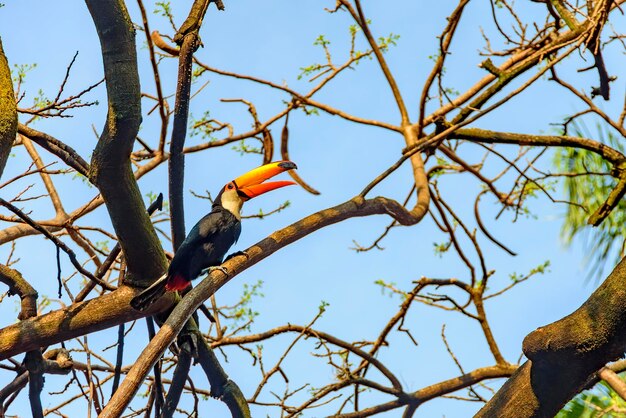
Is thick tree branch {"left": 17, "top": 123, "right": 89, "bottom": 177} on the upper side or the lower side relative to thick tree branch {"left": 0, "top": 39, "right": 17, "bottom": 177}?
upper

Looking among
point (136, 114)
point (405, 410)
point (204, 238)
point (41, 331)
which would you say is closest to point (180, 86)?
point (136, 114)

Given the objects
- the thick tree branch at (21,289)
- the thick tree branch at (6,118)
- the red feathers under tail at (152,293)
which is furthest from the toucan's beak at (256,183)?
the thick tree branch at (6,118)

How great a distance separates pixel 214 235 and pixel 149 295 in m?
0.73

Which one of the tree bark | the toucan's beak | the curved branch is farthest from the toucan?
the tree bark

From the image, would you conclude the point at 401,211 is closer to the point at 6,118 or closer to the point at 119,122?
the point at 119,122

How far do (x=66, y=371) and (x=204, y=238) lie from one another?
94cm

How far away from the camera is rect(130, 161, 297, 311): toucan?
354 centimetres

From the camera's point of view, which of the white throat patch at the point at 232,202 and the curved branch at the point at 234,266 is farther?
the white throat patch at the point at 232,202

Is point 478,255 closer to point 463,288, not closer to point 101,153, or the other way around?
point 463,288

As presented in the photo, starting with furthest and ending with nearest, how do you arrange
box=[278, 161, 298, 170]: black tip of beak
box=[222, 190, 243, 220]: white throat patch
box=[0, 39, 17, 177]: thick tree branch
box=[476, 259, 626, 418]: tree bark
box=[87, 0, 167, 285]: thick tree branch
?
1. box=[222, 190, 243, 220]: white throat patch
2. box=[278, 161, 298, 170]: black tip of beak
3. box=[87, 0, 167, 285]: thick tree branch
4. box=[0, 39, 17, 177]: thick tree branch
5. box=[476, 259, 626, 418]: tree bark

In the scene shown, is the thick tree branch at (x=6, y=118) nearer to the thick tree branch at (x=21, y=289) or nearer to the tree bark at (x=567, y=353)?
the thick tree branch at (x=21, y=289)

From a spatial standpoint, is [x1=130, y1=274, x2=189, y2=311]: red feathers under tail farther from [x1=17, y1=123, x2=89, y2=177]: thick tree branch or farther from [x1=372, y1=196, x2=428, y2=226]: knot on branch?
[x1=372, y1=196, x2=428, y2=226]: knot on branch

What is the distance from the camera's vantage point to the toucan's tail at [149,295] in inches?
136

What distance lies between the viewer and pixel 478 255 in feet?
16.7
